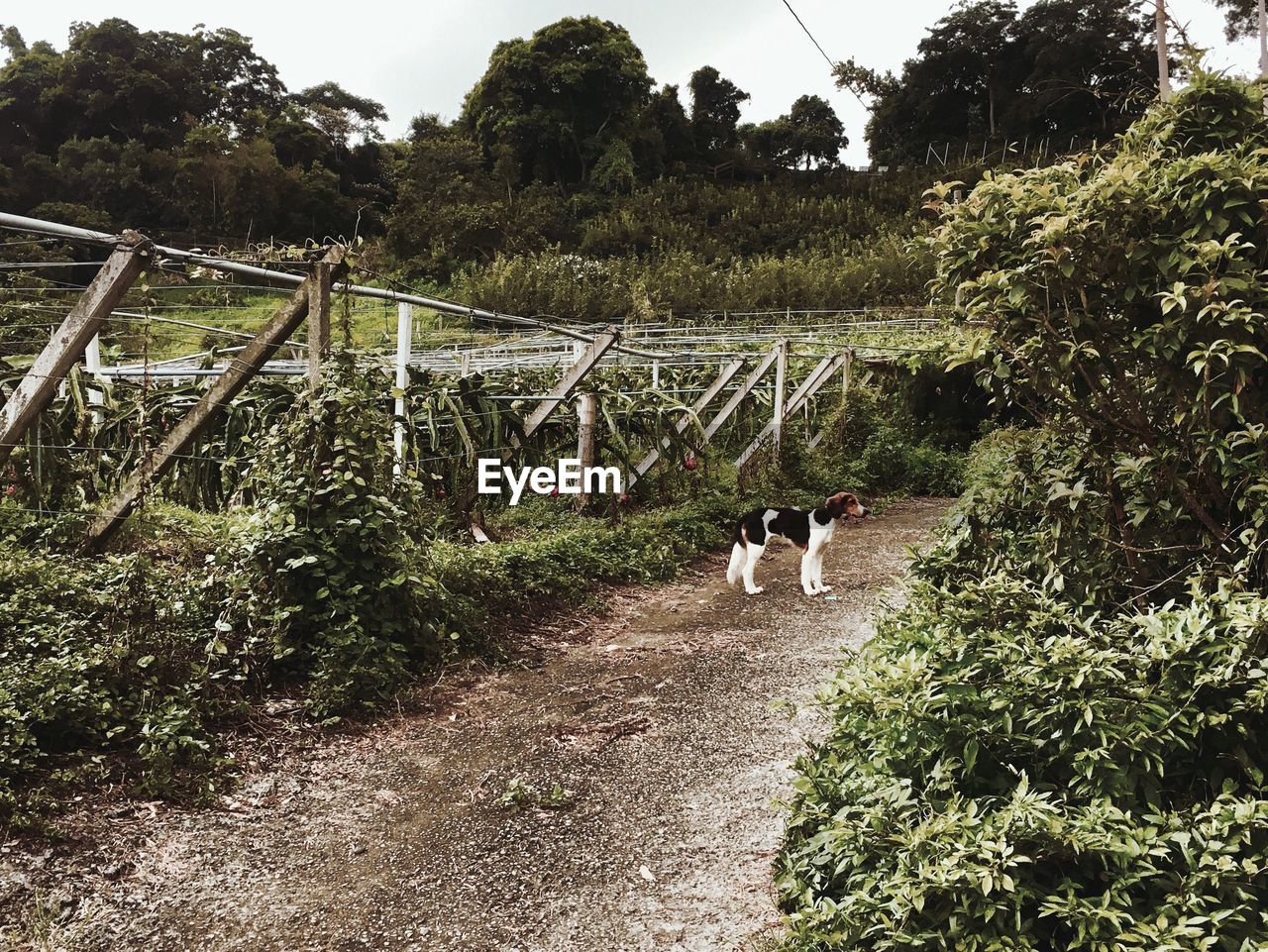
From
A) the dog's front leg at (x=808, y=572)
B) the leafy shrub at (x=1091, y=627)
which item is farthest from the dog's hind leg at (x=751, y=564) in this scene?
the leafy shrub at (x=1091, y=627)

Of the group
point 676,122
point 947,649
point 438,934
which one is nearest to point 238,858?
point 438,934

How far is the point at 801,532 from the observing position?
752cm

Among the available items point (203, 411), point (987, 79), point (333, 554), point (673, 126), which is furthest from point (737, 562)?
point (987, 79)

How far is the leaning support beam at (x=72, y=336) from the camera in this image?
425 cm

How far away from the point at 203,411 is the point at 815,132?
5256cm

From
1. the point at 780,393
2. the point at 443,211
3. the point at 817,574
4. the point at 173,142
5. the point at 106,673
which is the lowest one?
the point at 817,574

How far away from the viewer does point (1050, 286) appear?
3.01 m

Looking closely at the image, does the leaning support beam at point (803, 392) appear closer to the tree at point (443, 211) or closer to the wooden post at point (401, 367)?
the wooden post at point (401, 367)

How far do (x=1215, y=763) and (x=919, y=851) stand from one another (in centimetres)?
90

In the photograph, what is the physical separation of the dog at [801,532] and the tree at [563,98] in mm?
44657

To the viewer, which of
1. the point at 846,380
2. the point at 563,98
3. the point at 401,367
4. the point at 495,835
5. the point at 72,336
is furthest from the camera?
the point at 563,98

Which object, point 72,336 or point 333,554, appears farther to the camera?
point 333,554

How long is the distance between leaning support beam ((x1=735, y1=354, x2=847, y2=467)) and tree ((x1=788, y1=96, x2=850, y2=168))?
1666 inches

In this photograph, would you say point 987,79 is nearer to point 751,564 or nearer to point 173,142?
point 173,142
